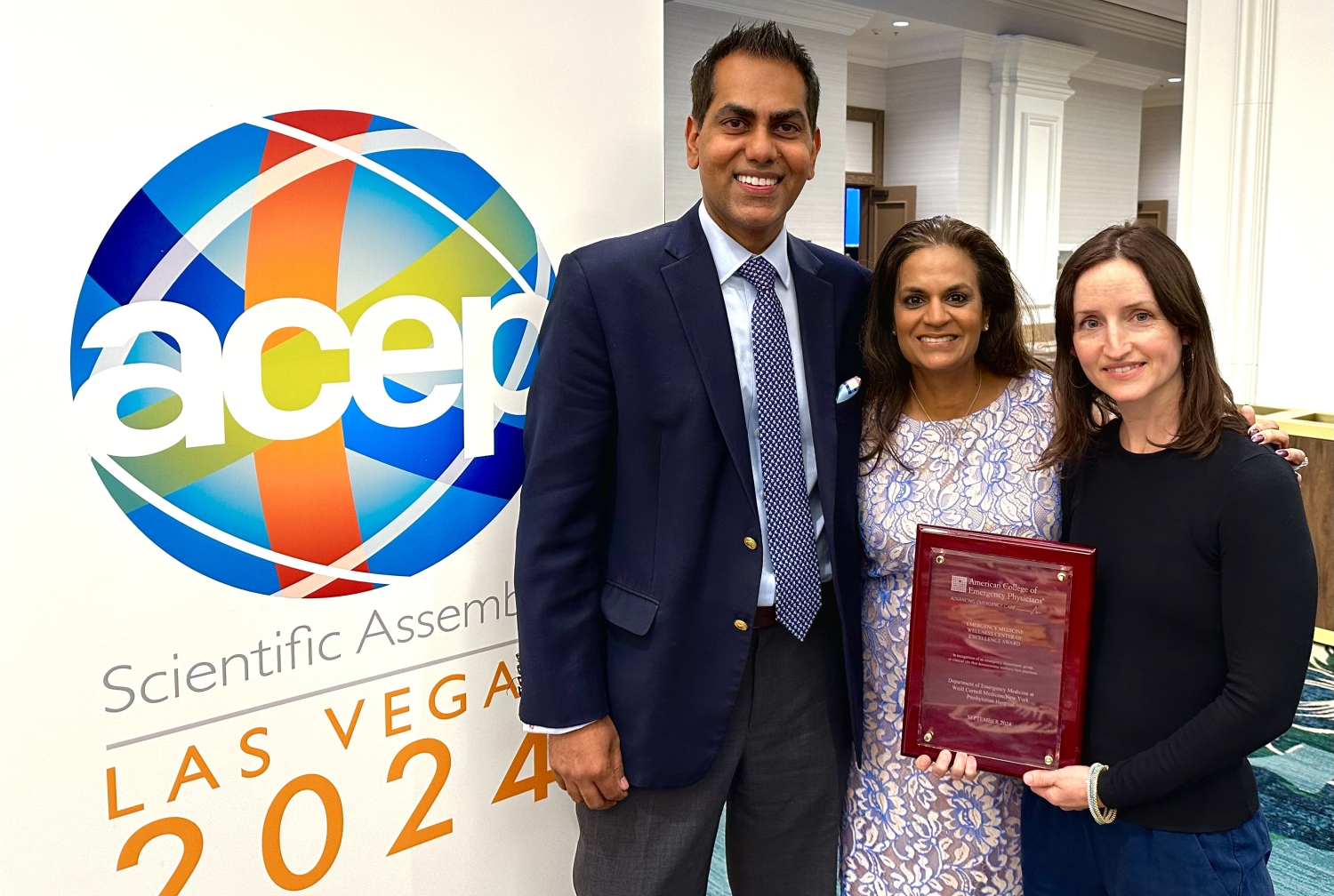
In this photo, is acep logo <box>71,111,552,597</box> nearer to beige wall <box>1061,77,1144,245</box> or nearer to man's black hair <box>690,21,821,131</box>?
man's black hair <box>690,21,821,131</box>

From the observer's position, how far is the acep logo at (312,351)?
1471mm

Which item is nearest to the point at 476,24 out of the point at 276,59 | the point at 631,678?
the point at 276,59

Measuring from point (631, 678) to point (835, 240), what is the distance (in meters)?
8.45

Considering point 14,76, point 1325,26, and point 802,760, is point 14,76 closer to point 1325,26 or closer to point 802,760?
point 802,760

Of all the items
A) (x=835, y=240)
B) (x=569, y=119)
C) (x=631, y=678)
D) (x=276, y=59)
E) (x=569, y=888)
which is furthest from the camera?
(x=835, y=240)

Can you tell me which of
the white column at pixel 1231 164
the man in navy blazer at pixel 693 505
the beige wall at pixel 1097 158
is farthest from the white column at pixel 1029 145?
the man in navy blazer at pixel 693 505

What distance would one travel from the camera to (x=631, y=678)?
1706 mm

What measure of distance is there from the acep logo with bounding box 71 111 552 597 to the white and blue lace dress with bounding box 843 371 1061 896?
68cm

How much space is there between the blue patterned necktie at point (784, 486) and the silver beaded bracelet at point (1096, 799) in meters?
0.48

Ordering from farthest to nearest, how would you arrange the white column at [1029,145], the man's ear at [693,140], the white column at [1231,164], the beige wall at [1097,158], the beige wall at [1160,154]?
the beige wall at [1160,154]
the beige wall at [1097,158]
the white column at [1029,145]
the white column at [1231,164]
the man's ear at [693,140]

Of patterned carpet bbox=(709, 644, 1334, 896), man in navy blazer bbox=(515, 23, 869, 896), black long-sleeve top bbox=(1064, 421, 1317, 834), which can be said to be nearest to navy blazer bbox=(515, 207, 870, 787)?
man in navy blazer bbox=(515, 23, 869, 896)

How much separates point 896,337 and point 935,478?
0.26 meters

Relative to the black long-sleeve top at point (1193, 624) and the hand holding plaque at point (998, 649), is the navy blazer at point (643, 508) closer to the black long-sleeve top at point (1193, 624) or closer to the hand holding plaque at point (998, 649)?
the hand holding plaque at point (998, 649)

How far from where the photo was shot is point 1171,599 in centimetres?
144
